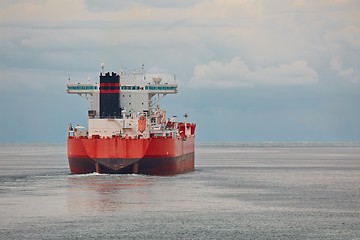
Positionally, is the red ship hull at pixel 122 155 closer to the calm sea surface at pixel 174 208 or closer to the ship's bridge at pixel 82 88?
the calm sea surface at pixel 174 208

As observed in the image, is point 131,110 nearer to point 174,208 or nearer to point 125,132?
point 125,132

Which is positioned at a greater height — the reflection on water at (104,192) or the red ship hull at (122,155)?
the red ship hull at (122,155)

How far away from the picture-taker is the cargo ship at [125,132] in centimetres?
6191

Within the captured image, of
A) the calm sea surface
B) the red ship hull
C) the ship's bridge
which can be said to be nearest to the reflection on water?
the calm sea surface

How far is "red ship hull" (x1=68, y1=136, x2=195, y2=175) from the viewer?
61.6 m

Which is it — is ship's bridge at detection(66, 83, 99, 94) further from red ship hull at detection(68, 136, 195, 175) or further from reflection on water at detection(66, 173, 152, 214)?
reflection on water at detection(66, 173, 152, 214)

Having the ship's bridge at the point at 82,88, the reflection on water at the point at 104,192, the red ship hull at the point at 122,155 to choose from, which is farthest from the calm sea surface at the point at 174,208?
the ship's bridge at the point at 82,88

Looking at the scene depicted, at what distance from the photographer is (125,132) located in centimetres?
6450

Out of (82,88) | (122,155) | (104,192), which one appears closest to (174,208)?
(104,192)

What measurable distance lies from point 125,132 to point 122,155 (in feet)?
10.5

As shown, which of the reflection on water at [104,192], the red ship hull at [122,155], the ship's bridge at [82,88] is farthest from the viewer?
the ship's bridge at [82,88]

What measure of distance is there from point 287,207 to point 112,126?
67.3ft

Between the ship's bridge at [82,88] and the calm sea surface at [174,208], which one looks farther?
the ship's bridge at [82,88]

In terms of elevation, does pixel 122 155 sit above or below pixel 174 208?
above
